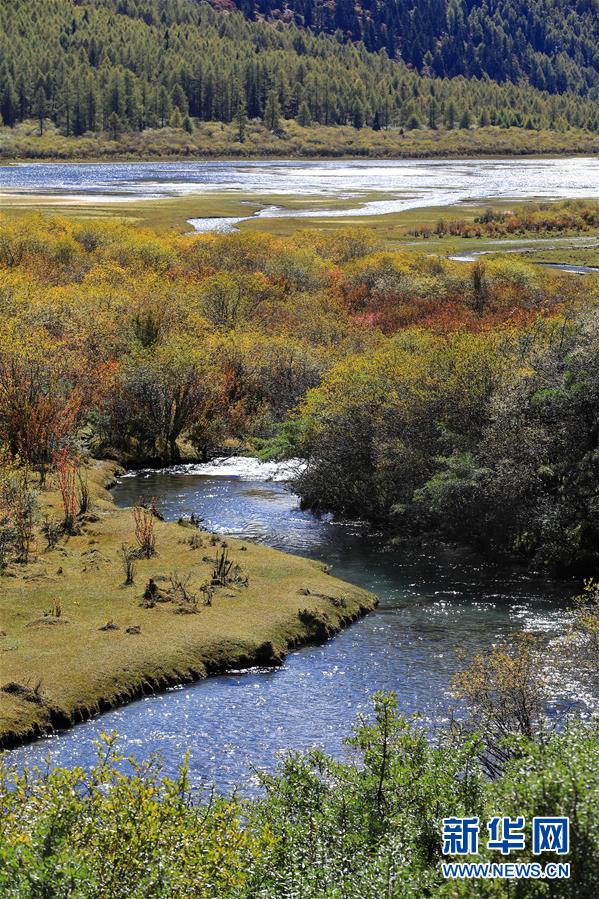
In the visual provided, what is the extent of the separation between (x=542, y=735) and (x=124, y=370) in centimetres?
5067

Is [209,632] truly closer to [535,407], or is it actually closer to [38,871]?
[535,407]

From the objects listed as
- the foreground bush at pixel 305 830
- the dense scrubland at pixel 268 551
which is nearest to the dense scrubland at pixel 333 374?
the dense scrubland at pixel 268 551

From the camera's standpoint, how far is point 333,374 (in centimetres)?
6153

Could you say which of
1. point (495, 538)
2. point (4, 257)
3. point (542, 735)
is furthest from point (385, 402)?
point (4, 257)

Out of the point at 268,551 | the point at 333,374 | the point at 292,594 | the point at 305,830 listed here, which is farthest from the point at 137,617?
the point at 333,374

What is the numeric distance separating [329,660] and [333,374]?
25.5 meters

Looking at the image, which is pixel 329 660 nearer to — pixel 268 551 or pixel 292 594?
pixel 292 594

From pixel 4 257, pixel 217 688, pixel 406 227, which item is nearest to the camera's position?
pixel 217 688

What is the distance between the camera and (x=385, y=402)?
55.9 m

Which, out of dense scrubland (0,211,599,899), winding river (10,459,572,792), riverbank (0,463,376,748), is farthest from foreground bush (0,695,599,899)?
riverbank (0,463,376,748)

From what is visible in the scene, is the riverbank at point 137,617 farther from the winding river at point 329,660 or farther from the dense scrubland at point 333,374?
the dense scrubland at point 333,374

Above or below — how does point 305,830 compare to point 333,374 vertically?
below

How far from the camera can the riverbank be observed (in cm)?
3444

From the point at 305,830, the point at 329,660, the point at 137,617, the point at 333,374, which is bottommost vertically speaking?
the point at 329,660
